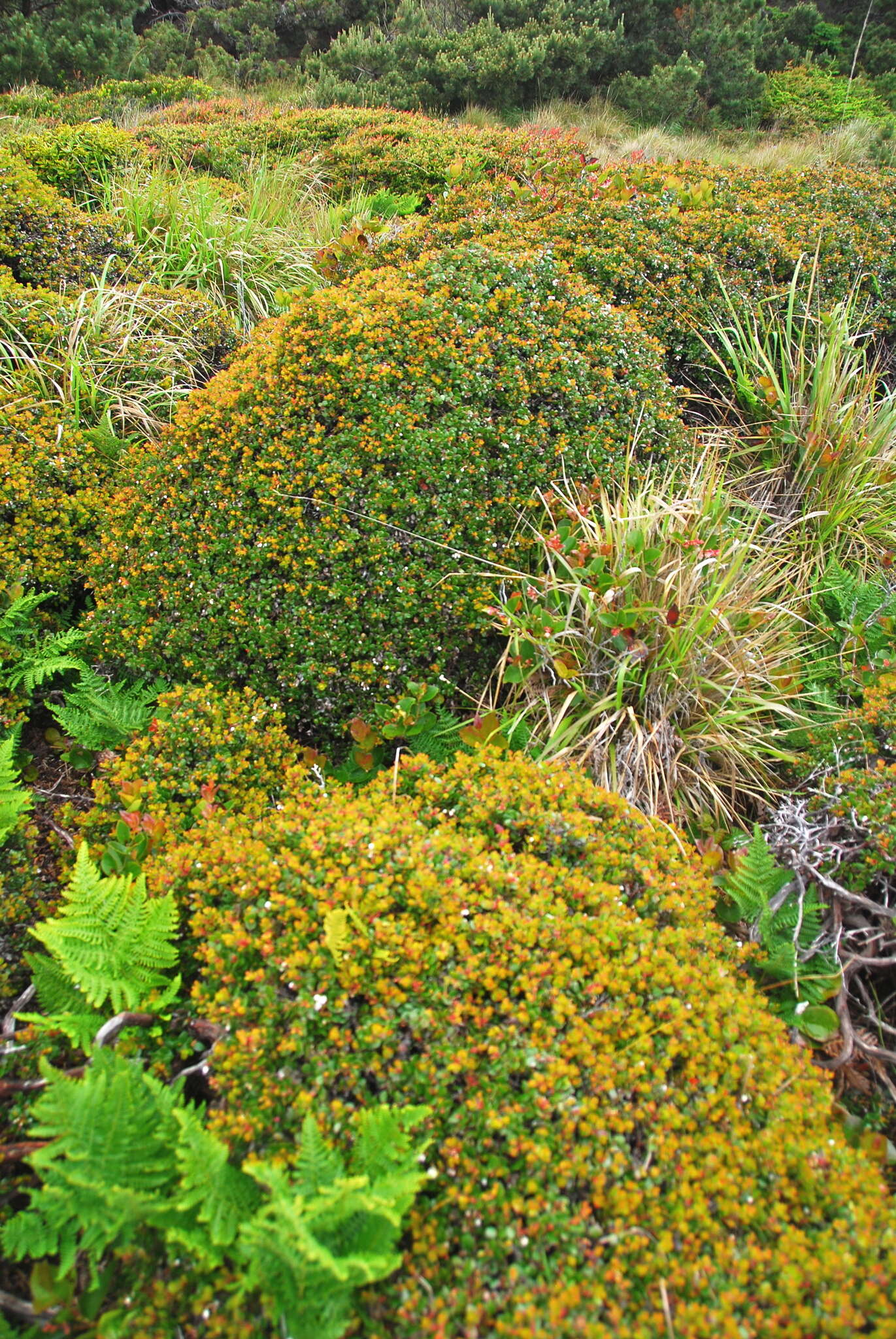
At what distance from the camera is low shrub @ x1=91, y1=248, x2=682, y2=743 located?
10.3 feet

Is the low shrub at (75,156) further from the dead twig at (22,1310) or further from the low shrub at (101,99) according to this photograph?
the dead twig at (22,1310)

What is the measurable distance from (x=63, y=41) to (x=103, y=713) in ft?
40.8

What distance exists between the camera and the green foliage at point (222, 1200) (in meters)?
1.45

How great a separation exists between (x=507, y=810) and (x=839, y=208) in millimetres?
5388

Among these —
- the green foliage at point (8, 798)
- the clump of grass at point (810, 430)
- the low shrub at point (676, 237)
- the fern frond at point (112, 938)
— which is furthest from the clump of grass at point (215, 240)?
the fern frond at point (112, 938)

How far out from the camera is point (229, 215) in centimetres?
602

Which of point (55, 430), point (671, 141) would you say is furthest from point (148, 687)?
point (671, 141)

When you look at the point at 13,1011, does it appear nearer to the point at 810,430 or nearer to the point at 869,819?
the point at 869,819

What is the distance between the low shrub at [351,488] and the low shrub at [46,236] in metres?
2.30

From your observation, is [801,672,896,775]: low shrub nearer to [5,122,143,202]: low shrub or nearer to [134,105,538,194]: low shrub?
[134,105,538,194]: low shrub

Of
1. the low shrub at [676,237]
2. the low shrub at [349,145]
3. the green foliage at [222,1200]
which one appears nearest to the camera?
the green foliage at [222,1200]

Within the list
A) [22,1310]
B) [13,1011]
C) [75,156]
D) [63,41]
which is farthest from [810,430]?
[63,41]

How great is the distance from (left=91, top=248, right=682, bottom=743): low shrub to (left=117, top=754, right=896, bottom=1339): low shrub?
1.02 meters

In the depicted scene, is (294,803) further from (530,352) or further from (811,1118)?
(530,352)
